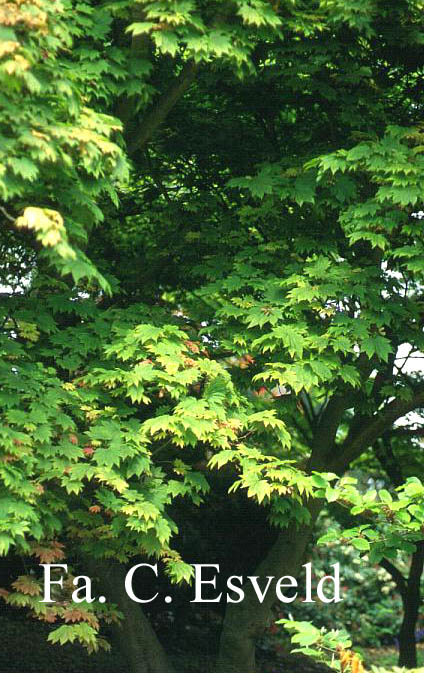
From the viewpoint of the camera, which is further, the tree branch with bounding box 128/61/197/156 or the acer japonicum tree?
the tree branch with bounding box 128/61/197/156

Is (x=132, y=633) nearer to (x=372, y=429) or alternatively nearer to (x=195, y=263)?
(x=372, y=429)

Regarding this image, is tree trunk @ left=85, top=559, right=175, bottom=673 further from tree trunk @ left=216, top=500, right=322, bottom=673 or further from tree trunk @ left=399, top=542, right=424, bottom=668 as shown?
tree trunk @ left=399, top=542, right=424, bottom=668

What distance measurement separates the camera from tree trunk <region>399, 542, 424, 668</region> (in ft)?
31.7

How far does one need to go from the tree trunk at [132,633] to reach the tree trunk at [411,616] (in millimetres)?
3352

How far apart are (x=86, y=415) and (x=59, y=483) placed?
0.54m

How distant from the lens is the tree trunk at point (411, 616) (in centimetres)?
967

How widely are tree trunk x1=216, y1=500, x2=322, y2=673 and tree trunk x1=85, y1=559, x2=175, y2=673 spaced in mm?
643

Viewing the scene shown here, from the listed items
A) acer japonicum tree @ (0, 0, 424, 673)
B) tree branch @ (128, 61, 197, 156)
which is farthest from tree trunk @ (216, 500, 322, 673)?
tree branch @ (128, 61, 197, 156)

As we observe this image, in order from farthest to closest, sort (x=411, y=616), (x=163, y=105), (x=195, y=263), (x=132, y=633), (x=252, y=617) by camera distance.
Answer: (x=411, y=616) < (x=252, y=617) < (x=195, y=263) < (x=132, y=633) < (x=163, y=105)

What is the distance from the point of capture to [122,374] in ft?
19.6

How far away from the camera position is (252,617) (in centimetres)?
807

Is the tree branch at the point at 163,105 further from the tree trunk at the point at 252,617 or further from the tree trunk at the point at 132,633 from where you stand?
the tree trunk at the point at 252,617

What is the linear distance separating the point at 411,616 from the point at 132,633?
3.92 metres

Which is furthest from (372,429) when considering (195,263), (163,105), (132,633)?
(163,105)
